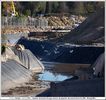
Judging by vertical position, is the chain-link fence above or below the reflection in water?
above

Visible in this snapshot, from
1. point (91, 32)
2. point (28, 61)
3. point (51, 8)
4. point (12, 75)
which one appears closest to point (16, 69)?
point (12, 75)

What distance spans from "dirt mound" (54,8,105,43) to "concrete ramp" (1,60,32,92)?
526 cm

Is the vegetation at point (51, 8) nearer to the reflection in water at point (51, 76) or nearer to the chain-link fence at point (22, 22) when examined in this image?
the chain-link fence at point (22, 22)

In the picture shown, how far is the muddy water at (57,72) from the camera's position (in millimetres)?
7358

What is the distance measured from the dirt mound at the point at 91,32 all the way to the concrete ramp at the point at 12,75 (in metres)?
5.26

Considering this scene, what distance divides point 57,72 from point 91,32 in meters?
4.85

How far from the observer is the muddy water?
7.36 m

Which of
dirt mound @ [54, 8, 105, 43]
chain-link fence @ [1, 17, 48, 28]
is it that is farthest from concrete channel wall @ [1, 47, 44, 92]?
chain-link fence @ [1, 17, 48, 28]

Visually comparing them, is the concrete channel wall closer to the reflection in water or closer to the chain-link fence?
the reflection in water

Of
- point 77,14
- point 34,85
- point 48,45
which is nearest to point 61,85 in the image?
point 34,85

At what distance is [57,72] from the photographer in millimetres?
8195

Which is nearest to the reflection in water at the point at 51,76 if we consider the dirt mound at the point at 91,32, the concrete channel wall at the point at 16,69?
the concrete channel wall at the point at 16,69

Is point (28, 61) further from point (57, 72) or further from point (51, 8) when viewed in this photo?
point (51, 8)

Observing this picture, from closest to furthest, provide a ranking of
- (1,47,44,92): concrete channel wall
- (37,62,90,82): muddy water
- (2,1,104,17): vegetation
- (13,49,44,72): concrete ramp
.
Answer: (1,47,44,92): concrete channel wall
(37,62,90,82): muddy water
(13,49,44,72): concrete ramp
(2,1,104,17): vegetation
